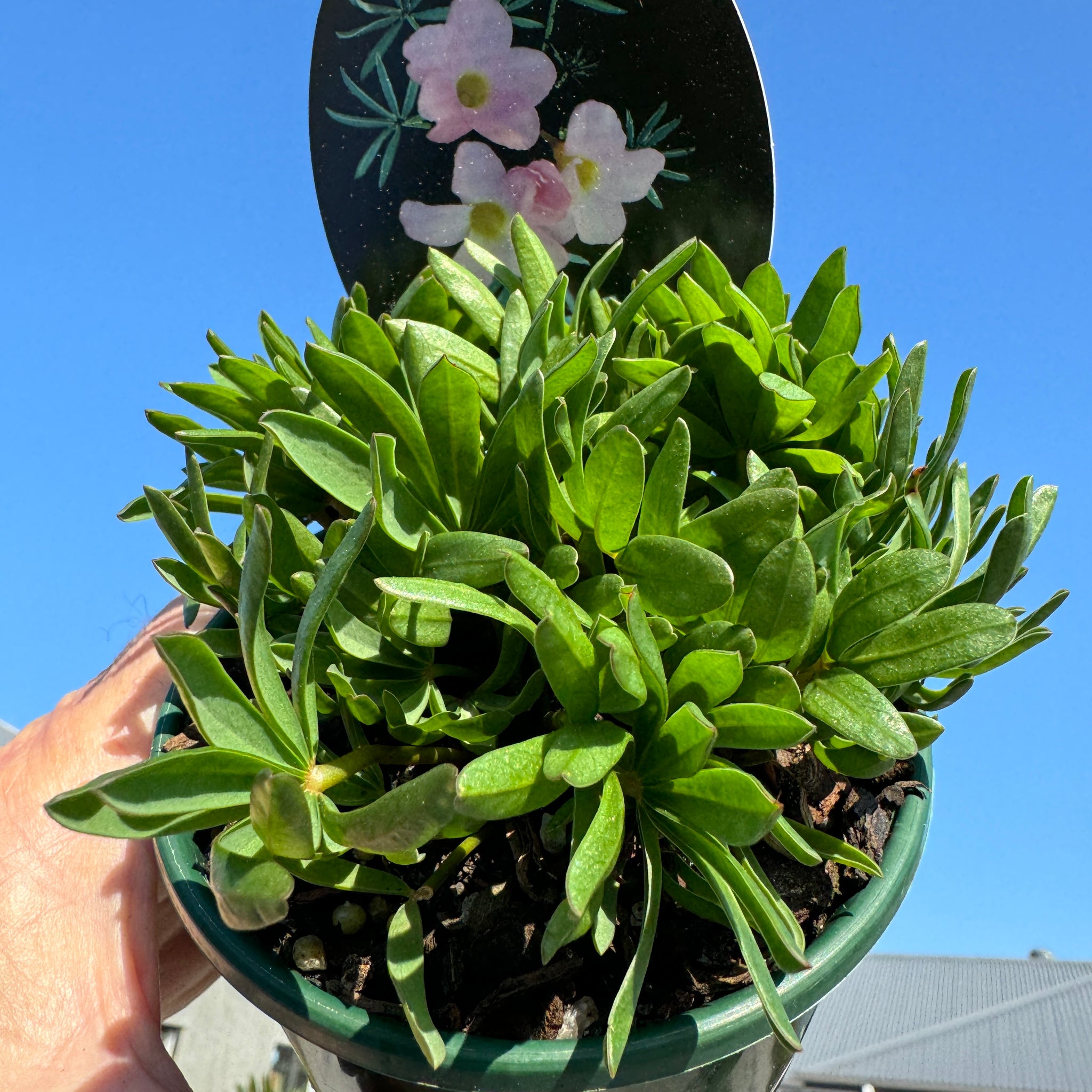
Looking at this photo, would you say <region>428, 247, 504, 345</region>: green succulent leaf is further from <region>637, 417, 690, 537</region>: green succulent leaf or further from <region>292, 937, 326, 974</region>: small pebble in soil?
<region>292, 937, 326, 974</region>: small pebble in soil

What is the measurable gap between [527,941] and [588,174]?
80 cm

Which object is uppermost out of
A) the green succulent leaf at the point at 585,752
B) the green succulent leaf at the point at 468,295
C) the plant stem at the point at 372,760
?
the green succulent leaf at the point at 468,295

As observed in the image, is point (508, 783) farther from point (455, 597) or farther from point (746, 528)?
point (746, 528)

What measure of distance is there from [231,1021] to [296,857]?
21.3ft

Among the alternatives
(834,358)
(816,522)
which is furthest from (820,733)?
(834,358)

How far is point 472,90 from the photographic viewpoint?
109cm

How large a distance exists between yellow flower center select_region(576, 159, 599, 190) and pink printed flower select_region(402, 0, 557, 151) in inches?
2.4

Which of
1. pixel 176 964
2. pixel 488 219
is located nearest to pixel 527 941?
pixel 176 964

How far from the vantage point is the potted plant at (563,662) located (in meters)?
0.50

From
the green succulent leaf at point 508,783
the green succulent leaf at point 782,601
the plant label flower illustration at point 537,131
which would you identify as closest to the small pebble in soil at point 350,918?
the green succulent leaf at point 508,783

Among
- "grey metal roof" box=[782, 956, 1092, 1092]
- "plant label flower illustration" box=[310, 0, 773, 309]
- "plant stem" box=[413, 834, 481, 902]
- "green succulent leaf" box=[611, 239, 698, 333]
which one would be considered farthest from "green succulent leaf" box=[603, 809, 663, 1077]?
"grey metal roof" box=[782, 956, 1092, 1092]

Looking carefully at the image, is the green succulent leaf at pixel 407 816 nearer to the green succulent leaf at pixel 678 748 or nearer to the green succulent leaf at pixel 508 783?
the green succulent leaf at pixel 508 783

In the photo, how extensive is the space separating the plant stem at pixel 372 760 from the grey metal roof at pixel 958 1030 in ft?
11.8

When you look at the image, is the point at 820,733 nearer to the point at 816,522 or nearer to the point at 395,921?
the point at 816,522
